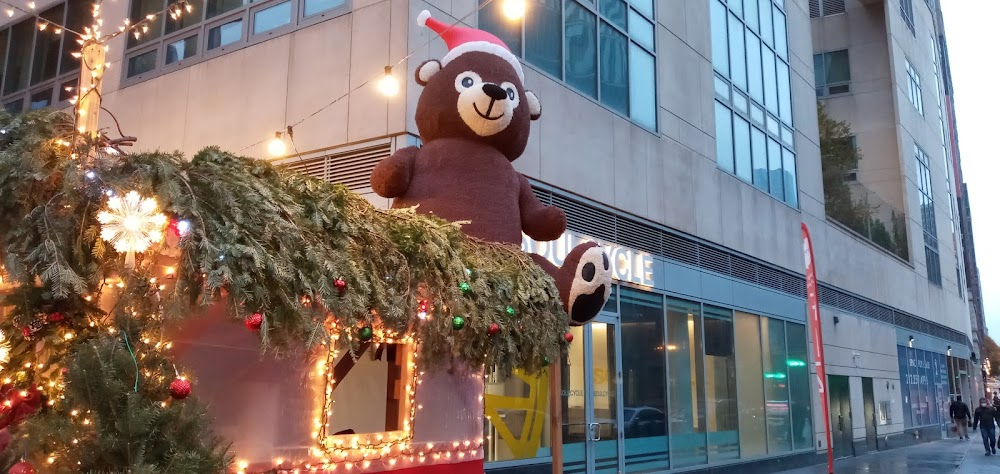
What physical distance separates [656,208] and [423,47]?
17.7 ft

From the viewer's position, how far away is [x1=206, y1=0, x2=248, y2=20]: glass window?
10.9 meters

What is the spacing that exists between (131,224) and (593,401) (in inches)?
335

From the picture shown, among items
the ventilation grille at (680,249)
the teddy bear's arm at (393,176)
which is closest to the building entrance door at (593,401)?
the ventilation grille at (680,249)

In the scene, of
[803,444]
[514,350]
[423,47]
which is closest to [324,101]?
[423,47]

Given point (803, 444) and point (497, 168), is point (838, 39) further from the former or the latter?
point (497, 168)

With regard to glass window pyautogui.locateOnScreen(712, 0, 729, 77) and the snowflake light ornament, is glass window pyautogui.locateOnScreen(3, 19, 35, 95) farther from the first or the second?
the snowflake light ornament

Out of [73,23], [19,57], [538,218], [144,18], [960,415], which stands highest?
[73,23]

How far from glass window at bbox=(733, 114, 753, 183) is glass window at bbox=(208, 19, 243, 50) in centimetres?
980

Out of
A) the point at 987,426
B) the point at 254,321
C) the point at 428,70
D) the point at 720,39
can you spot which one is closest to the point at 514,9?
the point at 428,70

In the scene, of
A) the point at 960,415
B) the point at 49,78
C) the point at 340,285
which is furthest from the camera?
the point at 960,415

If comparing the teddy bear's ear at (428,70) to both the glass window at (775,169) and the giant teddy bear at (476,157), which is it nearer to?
the giant teddy bear at (476,157)

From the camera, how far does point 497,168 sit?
21.4ft

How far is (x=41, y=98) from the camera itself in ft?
46.1

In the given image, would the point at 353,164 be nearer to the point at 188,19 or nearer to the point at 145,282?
the point at 188,19
